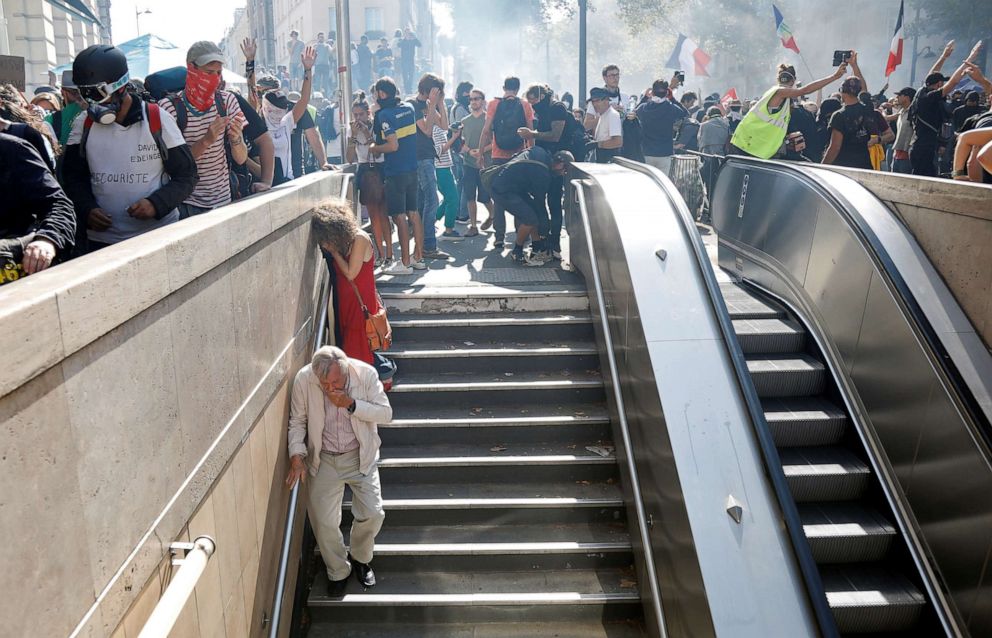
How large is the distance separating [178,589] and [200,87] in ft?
11.8

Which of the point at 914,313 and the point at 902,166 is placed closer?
the point at 914,313

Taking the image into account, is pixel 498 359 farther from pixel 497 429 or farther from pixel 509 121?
pixel 509 121

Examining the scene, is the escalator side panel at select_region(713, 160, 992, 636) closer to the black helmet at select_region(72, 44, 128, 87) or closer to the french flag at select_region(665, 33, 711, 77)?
the black helmet at select_region(72, 44, 128, 87)

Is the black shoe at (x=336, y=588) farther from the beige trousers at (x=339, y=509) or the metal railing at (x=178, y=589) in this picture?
the metal railing at (x=178, y=589)

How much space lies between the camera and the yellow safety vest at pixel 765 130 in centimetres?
926

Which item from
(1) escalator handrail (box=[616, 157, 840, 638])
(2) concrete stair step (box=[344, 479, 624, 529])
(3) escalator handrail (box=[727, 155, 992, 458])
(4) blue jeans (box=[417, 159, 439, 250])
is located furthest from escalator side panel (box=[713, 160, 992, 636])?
(4) blue jeans (box=[417, 159, 439, 250])

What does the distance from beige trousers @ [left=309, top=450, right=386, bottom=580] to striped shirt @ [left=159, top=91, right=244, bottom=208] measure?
186 centimetres

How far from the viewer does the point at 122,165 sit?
442cm

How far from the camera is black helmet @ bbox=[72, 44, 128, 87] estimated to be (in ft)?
13.3

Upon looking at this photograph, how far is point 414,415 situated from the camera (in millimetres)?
7000

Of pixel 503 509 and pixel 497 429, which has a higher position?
pixel 497 429

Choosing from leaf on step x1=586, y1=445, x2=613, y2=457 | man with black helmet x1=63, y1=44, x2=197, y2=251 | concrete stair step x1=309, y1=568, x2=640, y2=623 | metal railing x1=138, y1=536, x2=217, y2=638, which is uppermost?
man with black helmet x1=63, y1=44, x2=197, y2=251

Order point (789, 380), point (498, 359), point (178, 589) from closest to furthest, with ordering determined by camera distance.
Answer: point (178, 589) < point (789, 380) < point (498, 359)

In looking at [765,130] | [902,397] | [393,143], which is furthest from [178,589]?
[765,130]
